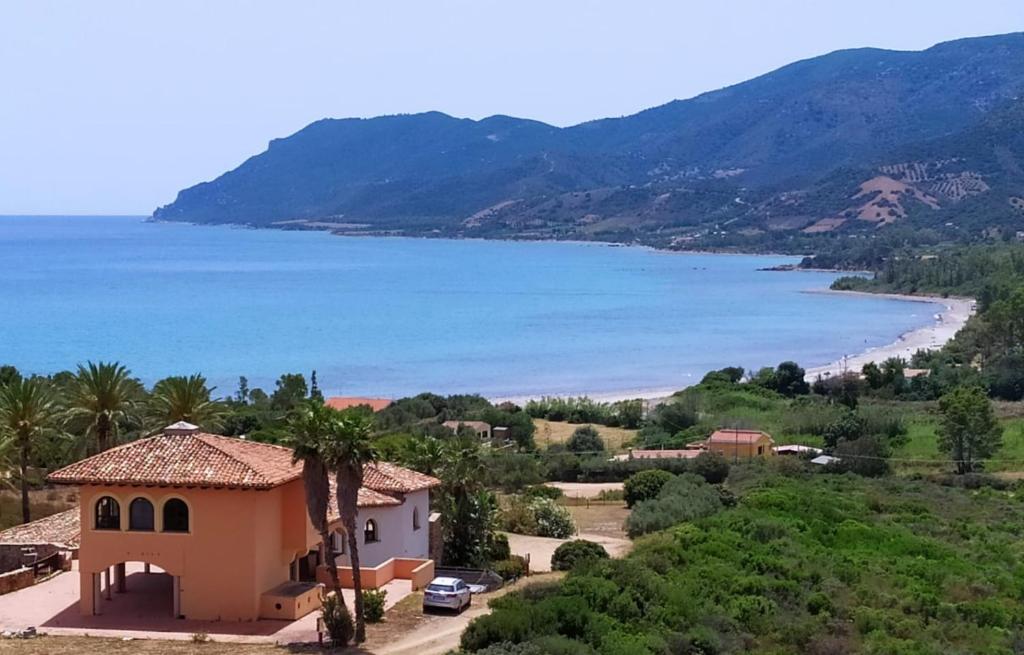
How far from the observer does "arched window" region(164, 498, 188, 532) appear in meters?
24.2

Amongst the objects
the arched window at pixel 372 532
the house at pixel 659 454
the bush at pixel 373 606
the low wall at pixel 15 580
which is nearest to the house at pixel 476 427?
the house at pixel 659 454

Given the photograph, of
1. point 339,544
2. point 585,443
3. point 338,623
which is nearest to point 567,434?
point 585,443

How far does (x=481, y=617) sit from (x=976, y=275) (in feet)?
470

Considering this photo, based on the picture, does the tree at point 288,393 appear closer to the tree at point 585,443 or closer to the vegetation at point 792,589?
the tree at point 585,443

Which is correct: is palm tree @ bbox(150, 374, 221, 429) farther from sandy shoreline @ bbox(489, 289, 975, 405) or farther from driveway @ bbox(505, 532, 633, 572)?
sandy shoreline @ bbox(489, 289, 975, 405)

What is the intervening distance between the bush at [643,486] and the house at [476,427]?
1453cm

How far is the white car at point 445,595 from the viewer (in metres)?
24.5

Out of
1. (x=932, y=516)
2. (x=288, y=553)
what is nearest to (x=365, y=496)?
(x=288, y=553)

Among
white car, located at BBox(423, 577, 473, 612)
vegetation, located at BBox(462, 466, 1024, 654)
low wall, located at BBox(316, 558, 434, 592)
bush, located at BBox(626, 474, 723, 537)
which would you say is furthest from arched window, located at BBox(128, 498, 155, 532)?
bush, located at BBox(626, 474, 723, 537)

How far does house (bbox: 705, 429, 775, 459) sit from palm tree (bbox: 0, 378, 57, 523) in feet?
86.0

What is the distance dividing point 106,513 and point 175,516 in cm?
135

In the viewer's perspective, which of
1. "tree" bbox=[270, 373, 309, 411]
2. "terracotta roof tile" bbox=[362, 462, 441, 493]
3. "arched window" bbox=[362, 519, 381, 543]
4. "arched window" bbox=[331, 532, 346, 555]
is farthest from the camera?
"tree" bbox=[270, 373, 309, 411]

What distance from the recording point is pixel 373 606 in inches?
942

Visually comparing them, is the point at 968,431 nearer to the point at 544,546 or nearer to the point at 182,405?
the point at 544,546
